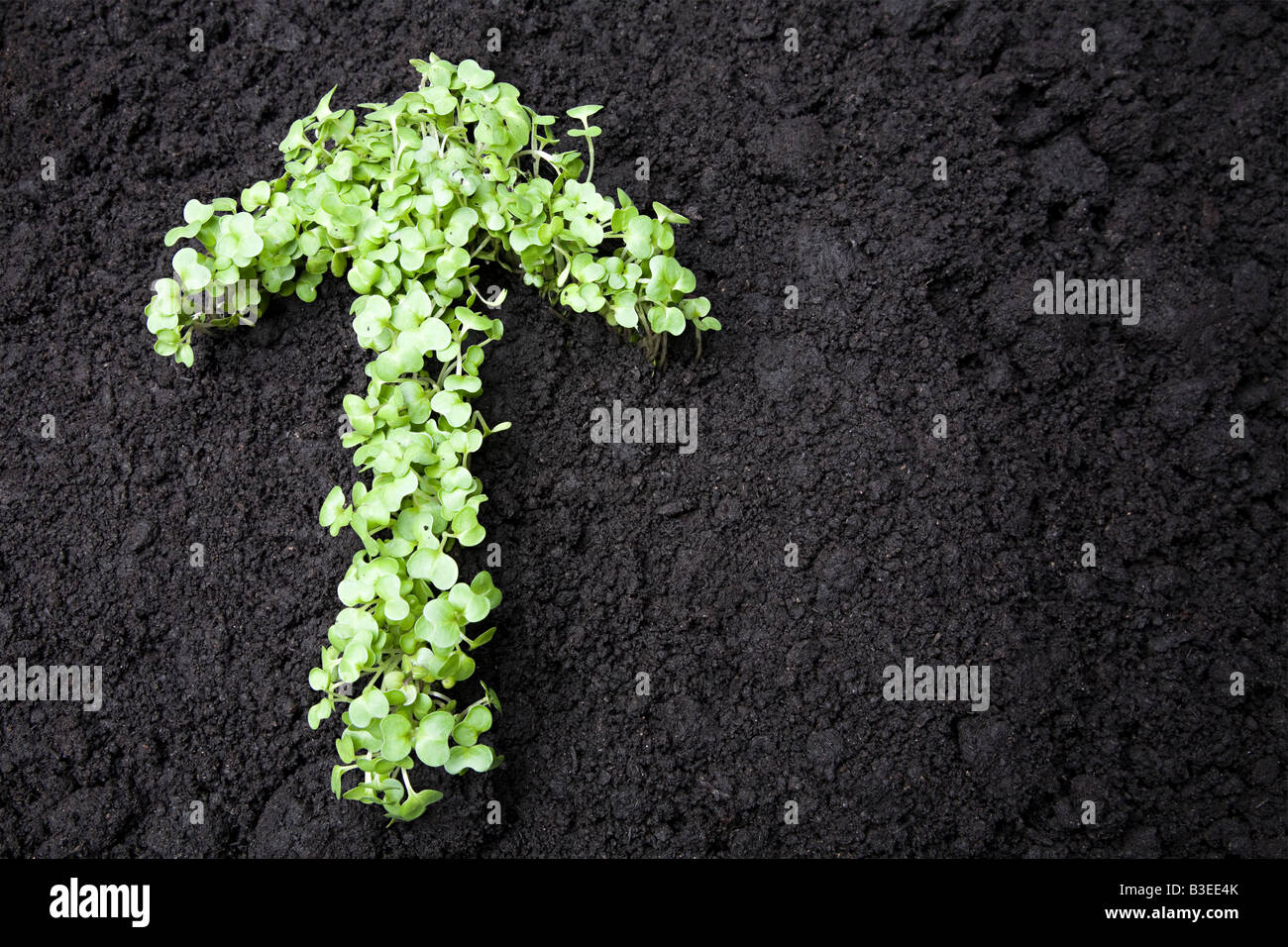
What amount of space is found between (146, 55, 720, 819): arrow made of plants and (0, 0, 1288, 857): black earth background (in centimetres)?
15

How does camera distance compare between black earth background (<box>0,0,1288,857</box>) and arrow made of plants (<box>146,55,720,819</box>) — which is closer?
arrow made of plants (<box>146,55,720,819</box>)

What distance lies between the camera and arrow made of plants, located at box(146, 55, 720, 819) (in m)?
1.66

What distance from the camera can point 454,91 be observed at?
1.93 m

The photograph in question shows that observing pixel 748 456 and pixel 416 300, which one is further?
pixel 748 456

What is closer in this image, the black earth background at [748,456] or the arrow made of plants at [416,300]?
the arrow made of plants at [416,300]

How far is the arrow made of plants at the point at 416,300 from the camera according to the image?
1659 millimetres

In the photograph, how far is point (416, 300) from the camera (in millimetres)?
1801

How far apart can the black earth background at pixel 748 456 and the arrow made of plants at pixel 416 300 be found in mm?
147

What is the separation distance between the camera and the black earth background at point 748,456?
186cm

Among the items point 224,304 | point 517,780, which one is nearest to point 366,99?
point 224,304

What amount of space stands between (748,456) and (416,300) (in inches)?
28.3
